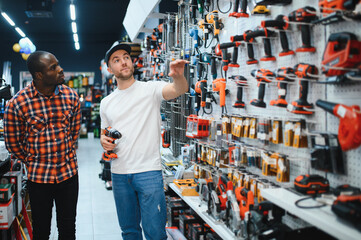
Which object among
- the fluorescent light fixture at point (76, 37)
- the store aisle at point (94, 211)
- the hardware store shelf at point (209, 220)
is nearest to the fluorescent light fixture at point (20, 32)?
the fluorescent light fixture at point (76, 37)

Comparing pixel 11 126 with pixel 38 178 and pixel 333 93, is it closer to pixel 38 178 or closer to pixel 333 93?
pixel 38 178

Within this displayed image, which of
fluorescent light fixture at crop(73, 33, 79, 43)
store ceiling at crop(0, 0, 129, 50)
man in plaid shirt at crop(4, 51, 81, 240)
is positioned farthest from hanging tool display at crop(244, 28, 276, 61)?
fluorescent light fixture at crop(73, 33, 79, 43)

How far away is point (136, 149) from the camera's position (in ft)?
8.00

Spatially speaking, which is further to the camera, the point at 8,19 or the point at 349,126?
the point at 8,19

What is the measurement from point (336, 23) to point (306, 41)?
0.19 m

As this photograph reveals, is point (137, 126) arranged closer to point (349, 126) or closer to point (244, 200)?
point (244, 200)

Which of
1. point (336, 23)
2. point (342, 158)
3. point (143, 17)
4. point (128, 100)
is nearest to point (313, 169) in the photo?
point (342, 158)

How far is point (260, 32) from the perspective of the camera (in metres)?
2.25

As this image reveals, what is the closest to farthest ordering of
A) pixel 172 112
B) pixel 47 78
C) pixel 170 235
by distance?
pixel 47 78 < pixel 170 235 < pixel 172 112

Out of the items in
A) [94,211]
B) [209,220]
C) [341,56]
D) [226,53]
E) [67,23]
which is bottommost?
[94,211]

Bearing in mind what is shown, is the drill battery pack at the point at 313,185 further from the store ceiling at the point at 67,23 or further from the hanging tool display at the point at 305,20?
the store ceiling at the point at 67,23

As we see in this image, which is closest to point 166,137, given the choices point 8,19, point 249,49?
point 249,49

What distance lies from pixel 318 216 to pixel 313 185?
37cm

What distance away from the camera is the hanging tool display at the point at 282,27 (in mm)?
2049
